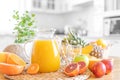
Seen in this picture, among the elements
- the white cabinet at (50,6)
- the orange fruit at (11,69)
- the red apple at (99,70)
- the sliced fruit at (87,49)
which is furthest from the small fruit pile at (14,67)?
the white cabinet at (50,6)

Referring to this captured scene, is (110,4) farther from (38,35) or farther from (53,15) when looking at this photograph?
(38,35)

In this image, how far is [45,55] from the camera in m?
0.91

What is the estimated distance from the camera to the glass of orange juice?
0.91 meters

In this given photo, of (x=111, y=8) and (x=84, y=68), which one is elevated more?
(x=111, y=8)

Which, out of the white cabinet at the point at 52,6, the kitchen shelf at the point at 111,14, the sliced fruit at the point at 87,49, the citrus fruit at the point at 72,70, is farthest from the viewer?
the white cabinet at the point at 52,6

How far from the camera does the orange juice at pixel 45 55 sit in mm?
911

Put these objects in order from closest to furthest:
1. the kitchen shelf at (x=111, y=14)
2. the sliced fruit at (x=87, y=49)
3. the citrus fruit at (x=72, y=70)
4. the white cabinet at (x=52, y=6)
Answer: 1. the citrus fruit at (x=72, y=70)
2. the sliced fruit at (x=87, y=49)
3. the kitchen shelf at (x=111, y=14)
4. the white cabinet at (x=52, y=6)

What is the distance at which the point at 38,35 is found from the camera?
999 millimetres

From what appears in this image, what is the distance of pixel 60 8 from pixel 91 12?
1.02 m

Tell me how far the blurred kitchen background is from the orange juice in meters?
2.29

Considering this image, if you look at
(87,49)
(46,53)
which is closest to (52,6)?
(87,49)

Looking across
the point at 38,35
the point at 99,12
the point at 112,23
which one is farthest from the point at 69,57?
the point at 99,12

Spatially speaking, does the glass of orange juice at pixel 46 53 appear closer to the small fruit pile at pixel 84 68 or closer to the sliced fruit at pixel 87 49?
the small fruit pile at pixel 84 68

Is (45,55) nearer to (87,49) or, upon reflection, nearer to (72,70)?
(72,70)
